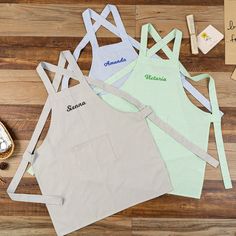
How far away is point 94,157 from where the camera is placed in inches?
38.2

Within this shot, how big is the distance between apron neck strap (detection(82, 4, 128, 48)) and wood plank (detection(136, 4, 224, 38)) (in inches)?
1.9

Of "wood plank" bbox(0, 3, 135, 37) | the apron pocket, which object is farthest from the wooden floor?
the apron pocket

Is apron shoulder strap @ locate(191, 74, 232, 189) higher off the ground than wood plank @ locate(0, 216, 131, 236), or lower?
higher

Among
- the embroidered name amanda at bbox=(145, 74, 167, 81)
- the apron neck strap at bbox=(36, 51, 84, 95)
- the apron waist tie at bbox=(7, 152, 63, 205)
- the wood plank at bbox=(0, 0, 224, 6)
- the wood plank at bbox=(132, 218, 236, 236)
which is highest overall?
the wood plank at bbox=(0, 0, 224, 6)

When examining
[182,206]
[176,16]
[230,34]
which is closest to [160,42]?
[176,16]

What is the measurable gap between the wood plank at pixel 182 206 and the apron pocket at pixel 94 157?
13cm

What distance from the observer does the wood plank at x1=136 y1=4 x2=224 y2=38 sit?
1017 mm

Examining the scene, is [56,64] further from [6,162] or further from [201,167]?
[201,167]

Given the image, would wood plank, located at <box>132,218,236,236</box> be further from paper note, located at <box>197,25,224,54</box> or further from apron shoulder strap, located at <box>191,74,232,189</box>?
paper note, located at <box>197,25,224,54</box>

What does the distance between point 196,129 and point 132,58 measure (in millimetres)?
257

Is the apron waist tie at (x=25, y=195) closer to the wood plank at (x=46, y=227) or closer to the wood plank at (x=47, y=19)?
the wood plank at (x=46, y=227)

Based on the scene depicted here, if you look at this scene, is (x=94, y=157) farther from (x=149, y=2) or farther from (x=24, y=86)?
(x=149, y=2)

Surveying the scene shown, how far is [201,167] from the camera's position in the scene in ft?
3.19

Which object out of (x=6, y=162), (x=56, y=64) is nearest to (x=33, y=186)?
(x=6, y=162)
